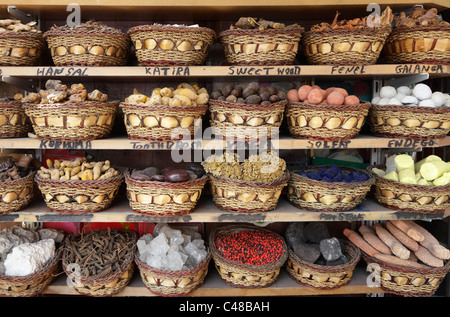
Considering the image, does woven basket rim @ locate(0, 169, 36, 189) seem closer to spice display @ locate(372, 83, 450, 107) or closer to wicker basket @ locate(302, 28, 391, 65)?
wicker basket @ locate(302, 28, 391, 65)

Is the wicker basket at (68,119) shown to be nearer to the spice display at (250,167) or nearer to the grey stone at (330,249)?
the spice display at (250,167)

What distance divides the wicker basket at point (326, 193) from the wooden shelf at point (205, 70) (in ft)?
2.21

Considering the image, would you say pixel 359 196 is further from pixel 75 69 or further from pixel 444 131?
pixel 75 69

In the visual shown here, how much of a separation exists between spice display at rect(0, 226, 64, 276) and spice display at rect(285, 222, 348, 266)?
165cm

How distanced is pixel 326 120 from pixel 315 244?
0.86 m

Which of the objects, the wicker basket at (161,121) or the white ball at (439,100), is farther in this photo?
the white ball at (439,100)

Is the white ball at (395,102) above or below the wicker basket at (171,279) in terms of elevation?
above

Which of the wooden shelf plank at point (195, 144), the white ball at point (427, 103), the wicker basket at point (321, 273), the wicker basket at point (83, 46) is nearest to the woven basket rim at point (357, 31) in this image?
the white ball at point (427, 103)

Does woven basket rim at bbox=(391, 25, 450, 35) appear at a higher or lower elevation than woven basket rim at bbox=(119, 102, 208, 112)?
higher

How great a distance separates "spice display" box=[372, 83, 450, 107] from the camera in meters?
2.07

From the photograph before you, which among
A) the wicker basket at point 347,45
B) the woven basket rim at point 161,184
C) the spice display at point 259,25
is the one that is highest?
the spice display at point 259,25

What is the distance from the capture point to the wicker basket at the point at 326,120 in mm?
2012

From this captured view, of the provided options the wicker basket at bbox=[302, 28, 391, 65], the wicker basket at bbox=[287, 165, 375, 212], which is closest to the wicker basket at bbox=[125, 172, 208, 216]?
the wicker basket at bbox=[287, 165, 375, 212]

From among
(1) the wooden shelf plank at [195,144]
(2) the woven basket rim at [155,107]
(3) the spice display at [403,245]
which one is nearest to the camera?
(2) the woven basket rim at [155,107]
